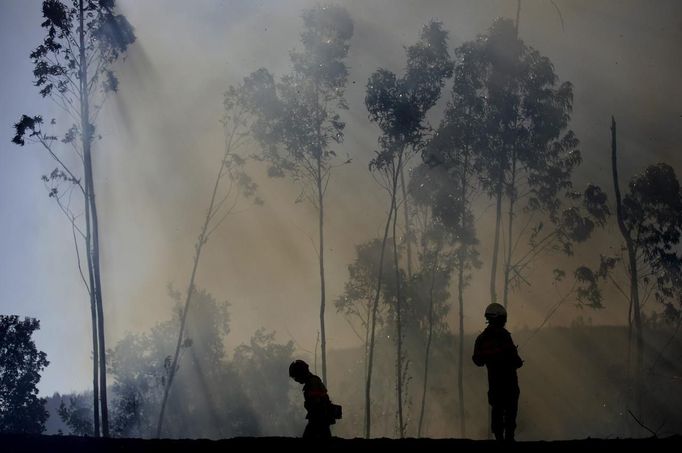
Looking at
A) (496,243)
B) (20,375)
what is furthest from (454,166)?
(20,375)

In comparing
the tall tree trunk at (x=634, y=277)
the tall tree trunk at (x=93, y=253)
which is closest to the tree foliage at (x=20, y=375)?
the tall tree trunk at (x=93, y=253)

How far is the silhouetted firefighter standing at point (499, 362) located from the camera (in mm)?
10383

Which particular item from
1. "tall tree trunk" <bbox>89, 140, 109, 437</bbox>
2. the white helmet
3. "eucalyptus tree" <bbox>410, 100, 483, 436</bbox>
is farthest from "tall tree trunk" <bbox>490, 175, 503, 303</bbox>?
the white helmet

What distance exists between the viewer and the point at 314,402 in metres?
10.0

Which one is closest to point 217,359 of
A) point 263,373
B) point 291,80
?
point 263,373

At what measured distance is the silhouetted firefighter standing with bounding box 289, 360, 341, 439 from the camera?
9.98 metres

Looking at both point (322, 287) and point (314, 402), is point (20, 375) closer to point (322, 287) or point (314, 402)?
point (322, 287)

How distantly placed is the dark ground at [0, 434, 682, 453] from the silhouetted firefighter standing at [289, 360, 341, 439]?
0.61ft

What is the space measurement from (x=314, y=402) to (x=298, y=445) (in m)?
0.62

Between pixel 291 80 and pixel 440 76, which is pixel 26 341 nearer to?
pixel 291 80

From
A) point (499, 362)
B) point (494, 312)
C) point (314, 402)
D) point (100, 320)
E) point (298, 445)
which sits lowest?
point (298, 445)

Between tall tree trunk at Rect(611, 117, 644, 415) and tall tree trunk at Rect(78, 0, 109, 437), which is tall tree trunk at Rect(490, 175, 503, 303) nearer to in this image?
tall tree trunk at Rect(611, 117, 644, 415)

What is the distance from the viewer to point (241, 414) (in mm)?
59688

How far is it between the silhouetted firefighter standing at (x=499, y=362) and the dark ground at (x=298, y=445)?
20.4 inches
